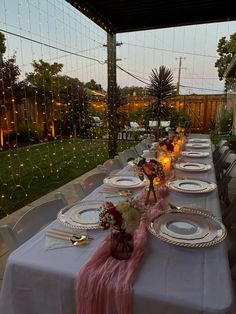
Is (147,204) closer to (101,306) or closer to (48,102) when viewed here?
(101,306)

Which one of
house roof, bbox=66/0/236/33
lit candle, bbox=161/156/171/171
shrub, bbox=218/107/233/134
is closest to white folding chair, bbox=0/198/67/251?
lit candle, bbox=161/156/171/171

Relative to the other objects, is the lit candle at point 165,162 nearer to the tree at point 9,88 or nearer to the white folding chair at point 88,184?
the white folding chair at point 88,184

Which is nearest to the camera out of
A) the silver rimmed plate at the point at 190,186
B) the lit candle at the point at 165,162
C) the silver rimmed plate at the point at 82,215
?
the silver rimmed plate at the point at 82,215

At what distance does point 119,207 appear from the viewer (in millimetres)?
916

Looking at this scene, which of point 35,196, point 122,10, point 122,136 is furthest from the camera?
point 122,136

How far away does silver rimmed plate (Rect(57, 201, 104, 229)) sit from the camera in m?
1.21

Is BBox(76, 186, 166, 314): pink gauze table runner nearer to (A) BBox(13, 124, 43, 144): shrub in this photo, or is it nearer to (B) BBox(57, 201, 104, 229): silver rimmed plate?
(B) BBox(57, 201, 104, 229): silver rimmed plate

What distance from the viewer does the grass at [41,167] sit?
10.9 ft

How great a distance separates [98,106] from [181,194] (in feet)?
18.4

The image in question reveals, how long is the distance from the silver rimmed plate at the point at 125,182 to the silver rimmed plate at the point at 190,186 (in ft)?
0.70

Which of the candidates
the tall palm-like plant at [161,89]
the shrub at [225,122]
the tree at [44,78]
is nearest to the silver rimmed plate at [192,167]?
the tree at [44,78]

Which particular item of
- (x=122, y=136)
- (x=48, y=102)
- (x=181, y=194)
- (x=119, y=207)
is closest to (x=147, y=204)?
(x=181, y=194)

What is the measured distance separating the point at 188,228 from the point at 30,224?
0.77 metres

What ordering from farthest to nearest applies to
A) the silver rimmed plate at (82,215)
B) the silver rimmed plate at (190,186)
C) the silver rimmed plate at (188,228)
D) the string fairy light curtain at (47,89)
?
1. the string fairy light curtain at (47,89)
2. the silver rimmed plate at (190,186)
3. the silver rimmed plate at (82,215)
4. the silver rimmed plate at (188,228)
